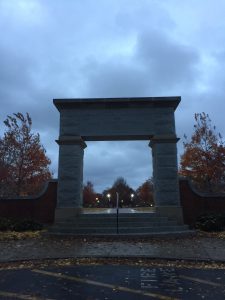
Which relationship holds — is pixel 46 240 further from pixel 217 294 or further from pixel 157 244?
pixel 217 294

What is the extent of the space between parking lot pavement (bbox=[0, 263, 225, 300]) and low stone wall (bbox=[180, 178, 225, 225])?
949cm

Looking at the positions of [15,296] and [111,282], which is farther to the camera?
[111,282]

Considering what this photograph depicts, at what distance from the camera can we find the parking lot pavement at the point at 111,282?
20.5 feet

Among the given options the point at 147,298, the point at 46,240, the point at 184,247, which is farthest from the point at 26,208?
the point at 147,298

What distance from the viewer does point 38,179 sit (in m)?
33.5

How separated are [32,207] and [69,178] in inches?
104

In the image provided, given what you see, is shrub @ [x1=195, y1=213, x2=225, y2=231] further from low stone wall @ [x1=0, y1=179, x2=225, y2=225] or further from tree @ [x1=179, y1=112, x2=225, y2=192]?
tree @ [x1=179, y1=112, x2=225, y2=192]

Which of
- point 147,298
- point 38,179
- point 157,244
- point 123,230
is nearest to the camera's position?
point 147,298

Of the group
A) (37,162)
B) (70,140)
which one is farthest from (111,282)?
(37,162)

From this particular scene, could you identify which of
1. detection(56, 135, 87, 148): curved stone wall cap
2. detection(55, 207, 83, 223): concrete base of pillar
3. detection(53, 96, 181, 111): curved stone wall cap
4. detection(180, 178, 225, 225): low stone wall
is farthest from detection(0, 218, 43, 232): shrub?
detection(180, 178, 225, 225): low stone wall

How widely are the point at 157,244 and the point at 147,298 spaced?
21.5 ft

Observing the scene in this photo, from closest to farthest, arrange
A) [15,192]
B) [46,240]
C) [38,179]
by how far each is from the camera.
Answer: [46,240] < [15,192] < [38,179]

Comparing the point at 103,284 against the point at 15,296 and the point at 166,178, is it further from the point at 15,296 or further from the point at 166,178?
the point at 166,178

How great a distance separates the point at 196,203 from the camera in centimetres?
1830
